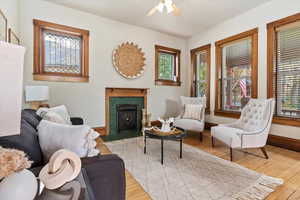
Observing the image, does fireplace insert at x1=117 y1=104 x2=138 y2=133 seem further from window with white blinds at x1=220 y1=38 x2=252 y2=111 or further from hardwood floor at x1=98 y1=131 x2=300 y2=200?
window with white blinds at x1=220 y1=38 x2=252 y2=111

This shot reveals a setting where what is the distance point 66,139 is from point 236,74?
403 cm

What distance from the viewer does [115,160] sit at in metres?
1.12

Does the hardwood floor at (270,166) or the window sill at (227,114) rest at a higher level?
the window sill at (227,114)

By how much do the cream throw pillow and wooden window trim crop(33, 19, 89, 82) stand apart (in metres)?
2.55

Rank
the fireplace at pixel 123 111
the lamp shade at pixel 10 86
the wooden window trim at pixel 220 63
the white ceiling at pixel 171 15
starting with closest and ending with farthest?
the lamp shade at pixel 10 86
the white ceiling at pixel 171 15
the wooden window trim at pixel 220 63
the fireplace at pixel 123 111

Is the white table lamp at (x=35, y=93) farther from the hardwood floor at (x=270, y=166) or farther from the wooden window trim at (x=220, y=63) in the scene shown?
the wooden window trim at (x=220, y=63)

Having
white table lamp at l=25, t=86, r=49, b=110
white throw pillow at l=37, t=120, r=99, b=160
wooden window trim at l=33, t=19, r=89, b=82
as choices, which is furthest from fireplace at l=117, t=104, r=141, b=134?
white throw pillow at l=37, t=120, r=99, b=160

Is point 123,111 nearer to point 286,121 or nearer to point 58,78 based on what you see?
→ point 58,78

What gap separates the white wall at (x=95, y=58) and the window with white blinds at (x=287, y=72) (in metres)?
2.73

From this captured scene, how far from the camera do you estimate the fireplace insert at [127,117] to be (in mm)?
3930

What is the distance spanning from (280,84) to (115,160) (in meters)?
3.49

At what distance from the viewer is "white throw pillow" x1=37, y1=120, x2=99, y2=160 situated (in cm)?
105

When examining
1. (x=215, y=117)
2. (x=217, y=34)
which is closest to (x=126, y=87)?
(x=215, y=117)

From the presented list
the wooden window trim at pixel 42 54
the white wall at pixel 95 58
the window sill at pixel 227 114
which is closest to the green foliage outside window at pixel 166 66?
the white wall at pixel 95 58
